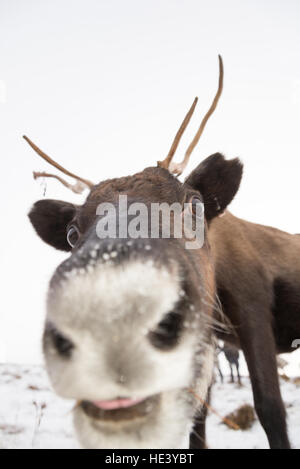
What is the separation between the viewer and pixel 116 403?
128 cm

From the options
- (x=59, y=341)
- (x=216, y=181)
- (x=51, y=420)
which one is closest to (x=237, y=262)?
(x=216, y=181)

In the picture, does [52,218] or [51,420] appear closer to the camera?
[52,218]

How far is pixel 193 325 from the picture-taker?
1.33m

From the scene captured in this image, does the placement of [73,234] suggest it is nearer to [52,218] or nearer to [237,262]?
[52,218]

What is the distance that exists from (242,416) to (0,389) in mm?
4518

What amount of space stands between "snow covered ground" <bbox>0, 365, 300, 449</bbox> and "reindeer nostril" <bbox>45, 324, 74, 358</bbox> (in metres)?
1.92

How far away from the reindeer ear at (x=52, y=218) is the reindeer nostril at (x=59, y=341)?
2005 millimetres

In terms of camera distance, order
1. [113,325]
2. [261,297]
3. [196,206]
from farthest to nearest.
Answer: [261,297] < [196,206] < [113,325]

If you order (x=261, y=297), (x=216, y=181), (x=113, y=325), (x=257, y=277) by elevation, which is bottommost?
(x=261, y=297)

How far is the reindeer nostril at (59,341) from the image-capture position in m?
1.24

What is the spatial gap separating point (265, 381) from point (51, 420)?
11.6 feet

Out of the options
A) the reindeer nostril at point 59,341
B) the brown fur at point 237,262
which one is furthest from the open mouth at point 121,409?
the brown fur at point 237,262
